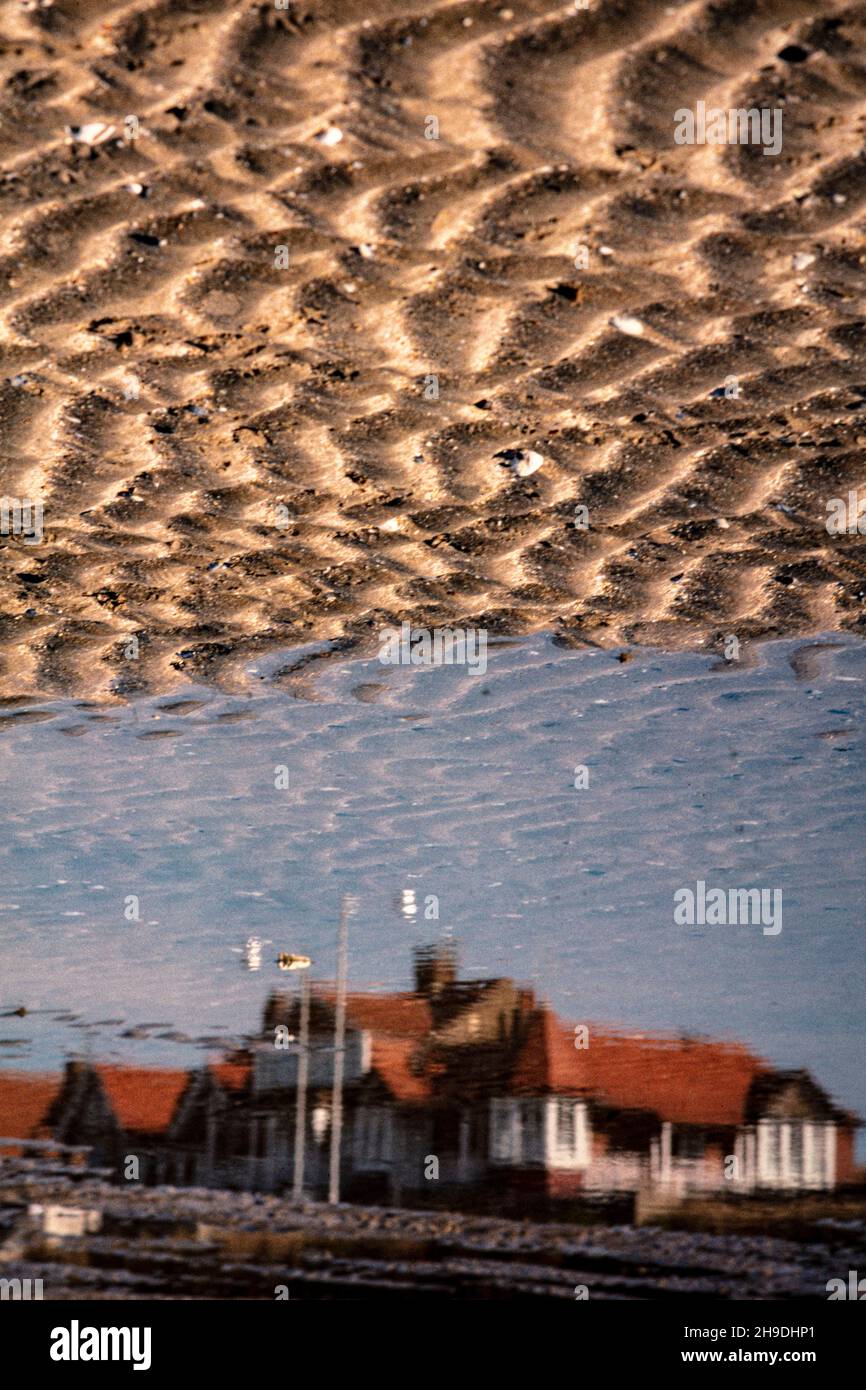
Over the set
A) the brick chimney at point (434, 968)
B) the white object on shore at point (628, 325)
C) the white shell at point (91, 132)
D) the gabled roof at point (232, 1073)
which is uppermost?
the white shell at point (91, 132)

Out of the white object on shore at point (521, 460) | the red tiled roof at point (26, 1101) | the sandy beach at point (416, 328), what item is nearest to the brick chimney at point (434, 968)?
the red tiled roof at point (26, 1101)

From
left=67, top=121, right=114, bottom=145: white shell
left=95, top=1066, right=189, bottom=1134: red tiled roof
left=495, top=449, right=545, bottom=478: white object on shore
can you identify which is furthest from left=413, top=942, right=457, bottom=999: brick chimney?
left=67, top=121, right=114, bottom=145: white shell

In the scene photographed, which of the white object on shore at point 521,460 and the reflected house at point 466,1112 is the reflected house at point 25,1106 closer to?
the reflected house at point 466,1112

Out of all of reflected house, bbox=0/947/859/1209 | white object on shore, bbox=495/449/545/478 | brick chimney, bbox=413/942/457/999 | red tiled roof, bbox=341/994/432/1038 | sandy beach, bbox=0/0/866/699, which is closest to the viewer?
reflected house, bbox=0/947/859/1209

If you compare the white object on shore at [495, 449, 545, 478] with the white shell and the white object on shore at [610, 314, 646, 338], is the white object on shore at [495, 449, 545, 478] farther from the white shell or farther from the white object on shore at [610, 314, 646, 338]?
the white shell

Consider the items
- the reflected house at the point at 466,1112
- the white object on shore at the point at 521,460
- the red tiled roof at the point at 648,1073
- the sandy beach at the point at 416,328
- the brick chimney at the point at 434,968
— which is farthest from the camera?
the white object on shore at the point at 521,460

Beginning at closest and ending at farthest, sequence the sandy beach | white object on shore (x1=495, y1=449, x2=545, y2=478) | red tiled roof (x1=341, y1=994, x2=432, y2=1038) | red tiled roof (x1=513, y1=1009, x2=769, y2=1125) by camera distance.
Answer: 1. the sandy beach
2. red tiled roof (x1=513, y1=1009, x2=769, y2=1125)
3. red tiled roof (x1=341, y1=994, x2=432, y2=1038)
4. white object on shore (x1=495, y1=449, x2=545, y2=478)

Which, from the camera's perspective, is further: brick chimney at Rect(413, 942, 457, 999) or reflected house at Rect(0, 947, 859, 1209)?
brick chimney at Rect(413, 942, 457, 999)
